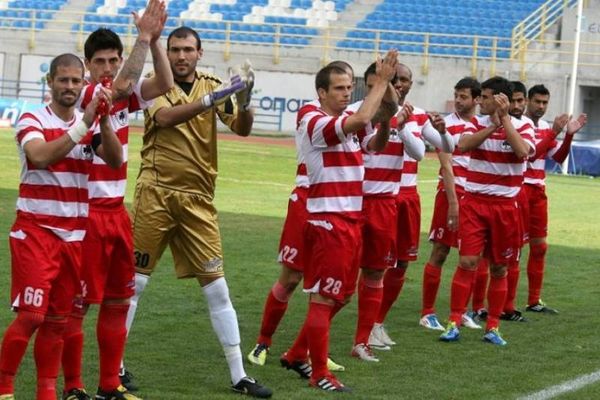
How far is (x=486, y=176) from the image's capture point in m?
10.6

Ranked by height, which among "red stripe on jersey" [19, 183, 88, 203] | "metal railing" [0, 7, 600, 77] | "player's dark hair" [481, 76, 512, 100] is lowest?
"red stripe on jersey" [19, 183, 88, 203]

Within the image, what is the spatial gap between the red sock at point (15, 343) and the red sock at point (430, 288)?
492cm

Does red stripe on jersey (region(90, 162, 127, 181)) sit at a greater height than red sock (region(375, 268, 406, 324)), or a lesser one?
greater

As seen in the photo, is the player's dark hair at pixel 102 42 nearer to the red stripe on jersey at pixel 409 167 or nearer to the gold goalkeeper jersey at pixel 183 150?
the gold goalkeeper jersey at pixel 183 150

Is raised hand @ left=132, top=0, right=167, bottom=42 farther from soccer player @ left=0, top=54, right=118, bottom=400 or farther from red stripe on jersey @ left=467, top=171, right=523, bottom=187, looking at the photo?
red stripe on jersey @ left=467, top=171, right=523, bottom=187

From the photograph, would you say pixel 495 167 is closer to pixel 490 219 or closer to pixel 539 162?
pixel 490 219

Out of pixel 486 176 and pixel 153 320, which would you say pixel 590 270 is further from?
pixel 153 320

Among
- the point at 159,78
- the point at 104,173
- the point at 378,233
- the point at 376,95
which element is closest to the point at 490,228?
the point at 378,233

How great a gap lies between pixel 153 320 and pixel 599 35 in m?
32.4

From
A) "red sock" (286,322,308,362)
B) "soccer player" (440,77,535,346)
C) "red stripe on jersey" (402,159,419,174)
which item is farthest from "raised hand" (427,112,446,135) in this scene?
"red sock" (286,322,308,362)

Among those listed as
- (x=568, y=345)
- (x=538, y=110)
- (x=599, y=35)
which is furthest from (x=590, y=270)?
(x=599, y=35)

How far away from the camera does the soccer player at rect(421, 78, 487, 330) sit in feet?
36.3

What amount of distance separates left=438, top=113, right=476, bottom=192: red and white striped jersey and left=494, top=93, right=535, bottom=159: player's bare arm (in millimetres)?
391

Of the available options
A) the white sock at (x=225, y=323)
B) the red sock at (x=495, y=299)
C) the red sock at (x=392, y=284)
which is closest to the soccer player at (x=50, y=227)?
the white sock at (x=225, y=323)
